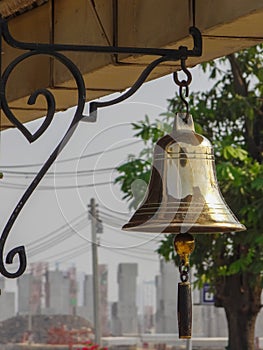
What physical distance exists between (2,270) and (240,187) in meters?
9.43

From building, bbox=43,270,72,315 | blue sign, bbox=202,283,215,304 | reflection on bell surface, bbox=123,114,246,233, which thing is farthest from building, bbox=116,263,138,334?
reflection on bell surface, bbox=123,114,246,233

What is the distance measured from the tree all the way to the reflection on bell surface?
323 inches

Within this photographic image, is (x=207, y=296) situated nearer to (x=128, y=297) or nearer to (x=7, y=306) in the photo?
(x=128, y=297)

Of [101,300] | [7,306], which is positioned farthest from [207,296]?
[101,300]

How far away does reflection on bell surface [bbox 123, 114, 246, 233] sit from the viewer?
3750 millimetres

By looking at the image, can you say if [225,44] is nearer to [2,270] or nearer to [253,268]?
[2,270]

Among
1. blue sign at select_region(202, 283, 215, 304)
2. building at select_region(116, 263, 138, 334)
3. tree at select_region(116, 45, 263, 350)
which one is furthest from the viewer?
building at select_region(116, 263, 138, 334)

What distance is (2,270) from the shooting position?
332 cm

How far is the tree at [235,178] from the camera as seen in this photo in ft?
41.4

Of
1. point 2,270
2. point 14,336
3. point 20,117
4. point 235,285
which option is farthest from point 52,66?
point 14,336

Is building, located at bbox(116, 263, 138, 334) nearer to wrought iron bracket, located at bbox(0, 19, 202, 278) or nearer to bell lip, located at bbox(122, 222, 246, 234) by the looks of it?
bell lip, located at bbox(122, 222, 246, 234)

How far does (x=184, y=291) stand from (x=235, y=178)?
8.92 metres

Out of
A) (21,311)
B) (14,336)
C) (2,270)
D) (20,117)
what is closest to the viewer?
(2,270)

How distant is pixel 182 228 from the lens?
3.76 meters
